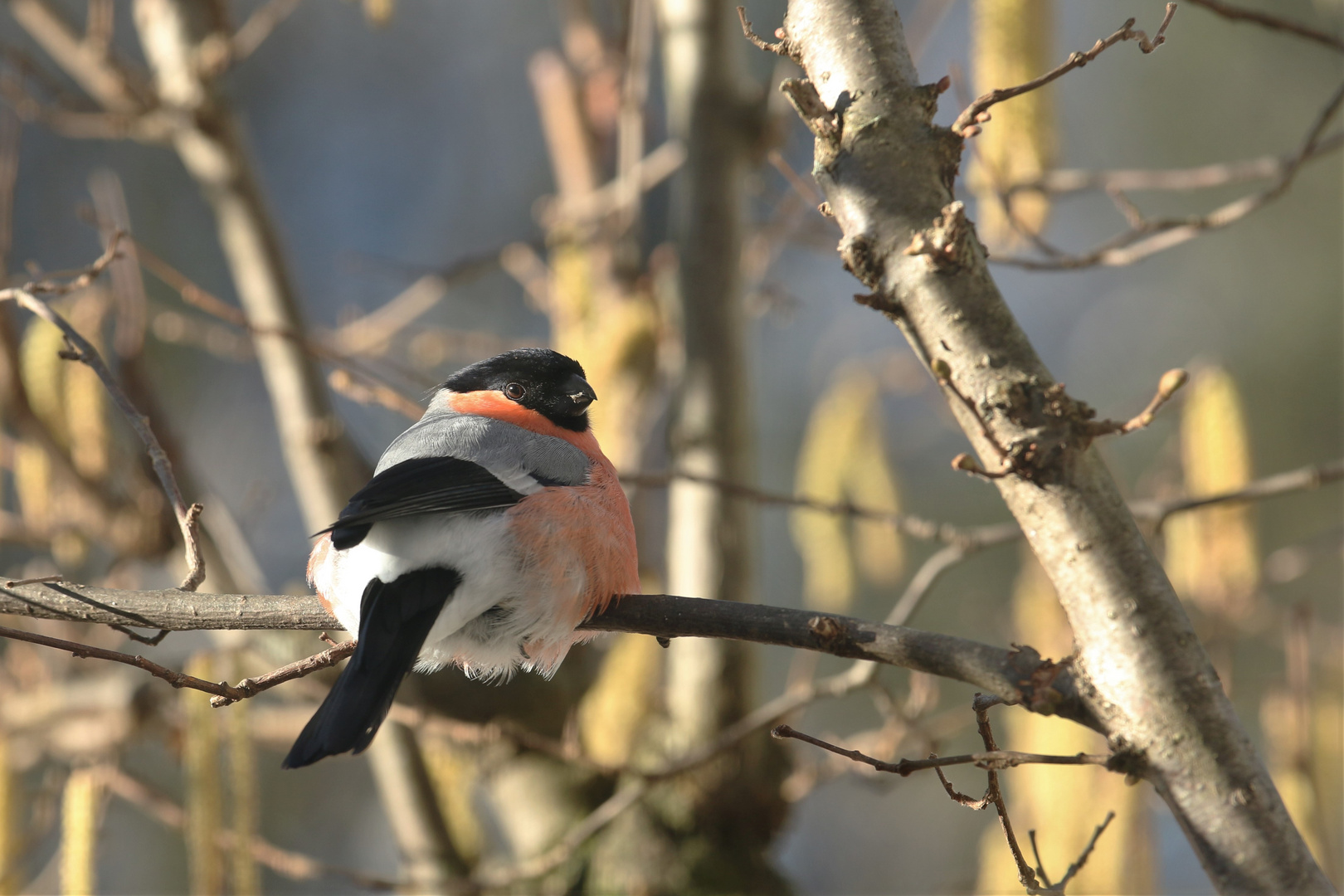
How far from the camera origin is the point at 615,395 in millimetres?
3102

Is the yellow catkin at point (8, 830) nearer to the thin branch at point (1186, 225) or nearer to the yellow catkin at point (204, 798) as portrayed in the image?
the yellow catkin at point (204, 798)

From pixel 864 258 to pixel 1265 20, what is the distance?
958 mm

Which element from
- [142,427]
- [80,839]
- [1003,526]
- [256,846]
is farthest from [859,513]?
[80,839]

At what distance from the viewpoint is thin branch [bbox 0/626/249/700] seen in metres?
1.30

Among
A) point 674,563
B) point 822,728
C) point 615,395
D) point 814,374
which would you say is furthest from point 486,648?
point 822,728

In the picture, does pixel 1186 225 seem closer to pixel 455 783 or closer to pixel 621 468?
pixel 621 468

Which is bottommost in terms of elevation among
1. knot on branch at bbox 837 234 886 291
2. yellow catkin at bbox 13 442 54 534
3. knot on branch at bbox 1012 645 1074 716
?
knot on branch at bbox 1012 645 1074 716

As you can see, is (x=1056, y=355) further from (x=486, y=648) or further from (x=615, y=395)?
(x=486, y=648)

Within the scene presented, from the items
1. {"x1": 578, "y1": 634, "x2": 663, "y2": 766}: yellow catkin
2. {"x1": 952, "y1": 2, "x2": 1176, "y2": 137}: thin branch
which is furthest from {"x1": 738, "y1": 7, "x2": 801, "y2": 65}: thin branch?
{"x1": 578, "y1": 634, "x2": 663, "y2": 766}: yellow catkin

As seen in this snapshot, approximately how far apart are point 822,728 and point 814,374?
2.82m

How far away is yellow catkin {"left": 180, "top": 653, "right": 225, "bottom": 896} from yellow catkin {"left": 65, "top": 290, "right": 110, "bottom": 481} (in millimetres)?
1078

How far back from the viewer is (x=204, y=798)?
206 cm

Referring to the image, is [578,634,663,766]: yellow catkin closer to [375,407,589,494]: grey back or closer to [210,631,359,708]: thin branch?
[375,407,589,494]: grey back

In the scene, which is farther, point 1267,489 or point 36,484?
point 36,484
